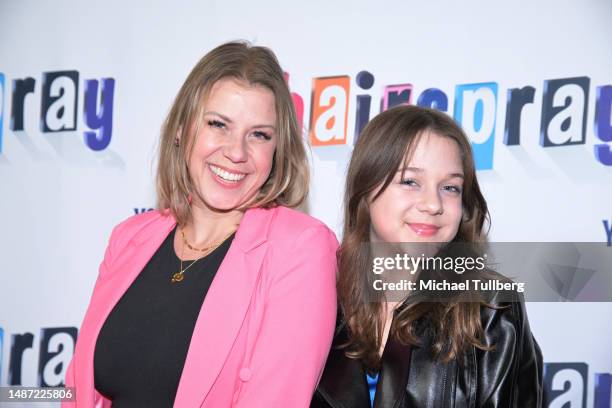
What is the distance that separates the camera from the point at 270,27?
282 cm

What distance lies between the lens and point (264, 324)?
169 cm

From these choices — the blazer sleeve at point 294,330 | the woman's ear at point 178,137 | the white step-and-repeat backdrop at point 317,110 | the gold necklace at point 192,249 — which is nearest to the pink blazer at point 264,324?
the blazer sleeve at point 294,330

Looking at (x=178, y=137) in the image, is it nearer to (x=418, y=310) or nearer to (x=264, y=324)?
(x=264, y=324)

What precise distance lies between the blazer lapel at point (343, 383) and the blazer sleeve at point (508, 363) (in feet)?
1.05

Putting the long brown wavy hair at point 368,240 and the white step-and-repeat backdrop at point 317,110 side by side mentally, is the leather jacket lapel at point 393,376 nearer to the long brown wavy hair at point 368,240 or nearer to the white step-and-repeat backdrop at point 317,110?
the long brown wavy hair at point 368,240

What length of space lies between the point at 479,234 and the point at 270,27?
53.5 inches

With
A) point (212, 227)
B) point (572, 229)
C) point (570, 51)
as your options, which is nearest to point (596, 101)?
point (570, 51)

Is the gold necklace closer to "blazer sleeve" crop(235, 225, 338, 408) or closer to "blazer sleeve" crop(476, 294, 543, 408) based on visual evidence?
"blazer sleeve" crop(235, 225, 338, 408)

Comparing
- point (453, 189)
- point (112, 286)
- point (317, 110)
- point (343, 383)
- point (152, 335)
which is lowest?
point (343, 383)

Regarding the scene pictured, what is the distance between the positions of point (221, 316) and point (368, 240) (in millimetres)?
592

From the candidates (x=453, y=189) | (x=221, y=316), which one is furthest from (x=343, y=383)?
(x=453, y=189)

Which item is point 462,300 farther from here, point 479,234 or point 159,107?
point 159,107

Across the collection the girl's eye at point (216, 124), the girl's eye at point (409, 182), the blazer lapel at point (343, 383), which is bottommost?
the blazer lapel at point (343, 383)

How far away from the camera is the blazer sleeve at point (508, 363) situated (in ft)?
5.63
